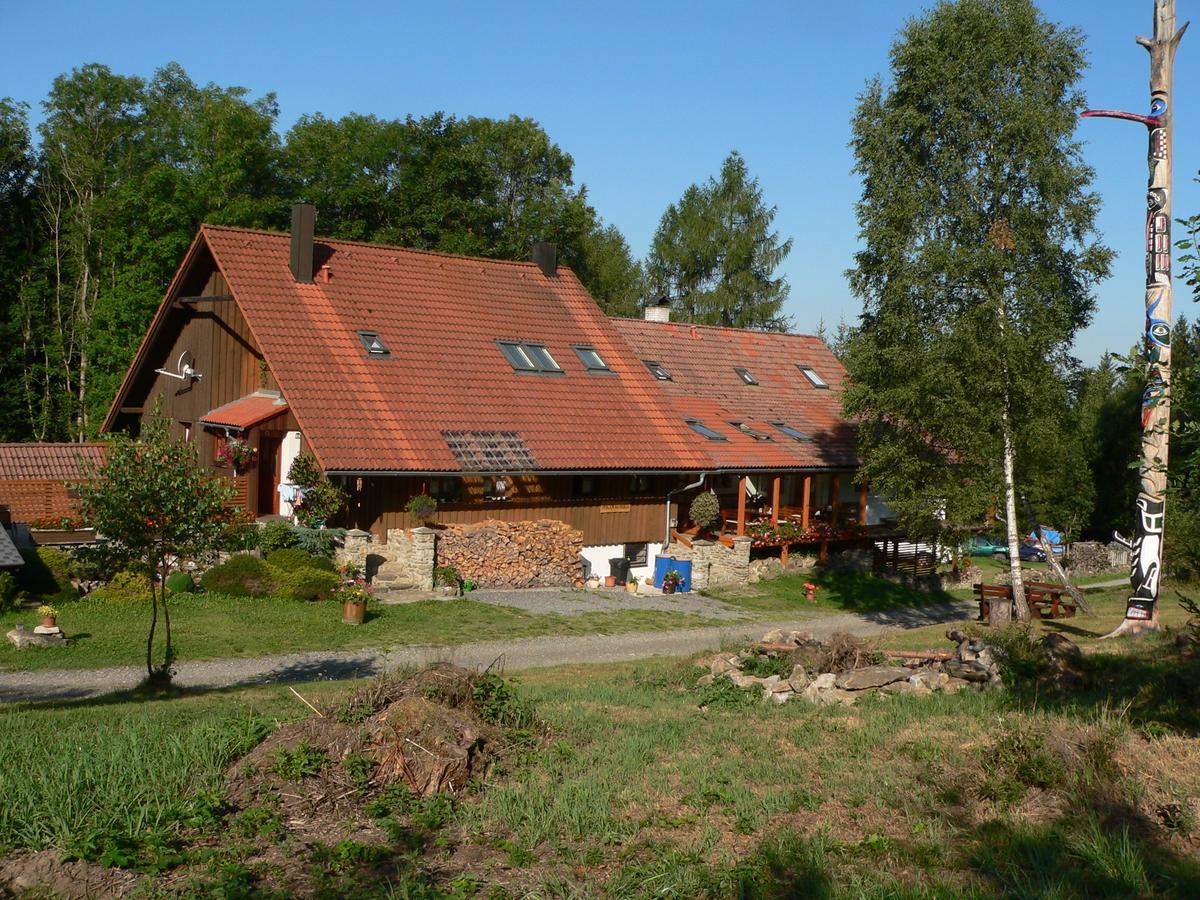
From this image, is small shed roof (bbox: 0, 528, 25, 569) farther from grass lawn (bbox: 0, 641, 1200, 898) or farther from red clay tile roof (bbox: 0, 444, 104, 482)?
grass lawn (bbox: 0, 641, 1200, 898)

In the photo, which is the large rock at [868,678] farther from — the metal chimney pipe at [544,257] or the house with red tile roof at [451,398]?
the metal chimney pipe at [544,257]

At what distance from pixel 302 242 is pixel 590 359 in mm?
7982

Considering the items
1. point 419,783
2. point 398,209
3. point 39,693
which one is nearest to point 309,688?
point 39,693

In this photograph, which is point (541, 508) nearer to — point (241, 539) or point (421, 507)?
point (421, 507)

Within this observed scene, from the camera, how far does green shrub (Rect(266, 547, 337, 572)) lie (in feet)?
72.7

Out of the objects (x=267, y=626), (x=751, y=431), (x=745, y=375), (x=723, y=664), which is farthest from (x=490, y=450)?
(x=745, y=375)

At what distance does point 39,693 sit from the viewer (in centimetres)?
1476

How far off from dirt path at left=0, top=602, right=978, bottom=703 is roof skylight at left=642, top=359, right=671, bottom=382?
33.2 ft

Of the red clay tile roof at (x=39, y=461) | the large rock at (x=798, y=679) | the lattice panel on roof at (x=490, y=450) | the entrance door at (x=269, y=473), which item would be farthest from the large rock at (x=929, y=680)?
the red clay tile roof at (x=39, y=461)

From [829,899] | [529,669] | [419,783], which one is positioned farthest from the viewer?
[529,669]

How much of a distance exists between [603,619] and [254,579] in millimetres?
6738

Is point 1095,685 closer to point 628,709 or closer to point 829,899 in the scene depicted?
point 628,709

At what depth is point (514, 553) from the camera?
25531 mm

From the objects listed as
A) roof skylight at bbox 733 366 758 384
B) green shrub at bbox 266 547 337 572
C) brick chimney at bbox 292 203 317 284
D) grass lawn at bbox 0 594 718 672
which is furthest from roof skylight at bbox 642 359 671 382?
green shrub at bbox 266 547 337 572
